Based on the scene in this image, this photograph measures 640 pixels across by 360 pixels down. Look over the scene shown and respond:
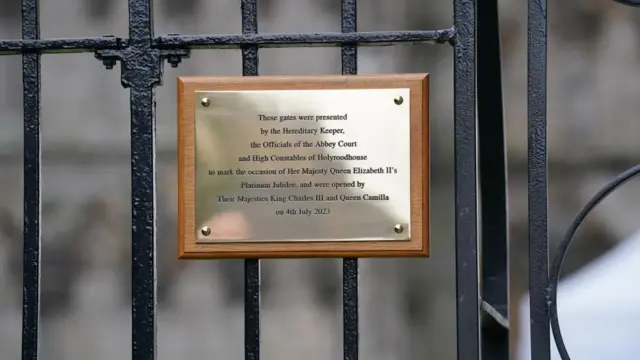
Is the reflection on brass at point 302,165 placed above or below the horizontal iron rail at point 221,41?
below

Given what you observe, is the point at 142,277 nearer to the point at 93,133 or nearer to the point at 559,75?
the point at 93,133

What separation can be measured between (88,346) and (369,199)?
4.99 ft

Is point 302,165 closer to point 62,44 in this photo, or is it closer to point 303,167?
point 303,167

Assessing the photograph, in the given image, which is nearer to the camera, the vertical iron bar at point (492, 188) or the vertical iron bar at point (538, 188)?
the vertical iron bar at point (538, 188)

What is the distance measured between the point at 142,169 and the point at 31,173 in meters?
0.24

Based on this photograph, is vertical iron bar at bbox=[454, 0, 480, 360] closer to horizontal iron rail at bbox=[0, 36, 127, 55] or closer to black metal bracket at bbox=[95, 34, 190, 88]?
black metal bracket at bbox=[95, 34, 190, 88]

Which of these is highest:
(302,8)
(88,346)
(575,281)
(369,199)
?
(302,8)

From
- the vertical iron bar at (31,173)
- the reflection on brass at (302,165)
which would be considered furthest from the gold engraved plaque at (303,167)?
the vertical iron bar at (31,173)

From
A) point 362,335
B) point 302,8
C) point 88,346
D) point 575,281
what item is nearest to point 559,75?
point 575,281

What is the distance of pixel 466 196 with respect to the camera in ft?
6.07

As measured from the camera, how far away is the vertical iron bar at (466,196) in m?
1.84

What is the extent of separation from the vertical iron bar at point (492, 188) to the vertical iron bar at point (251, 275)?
53 centimetres

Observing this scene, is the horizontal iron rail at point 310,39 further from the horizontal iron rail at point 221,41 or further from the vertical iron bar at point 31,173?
the vertical iron bar at point 31,173

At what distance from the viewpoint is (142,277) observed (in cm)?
187
